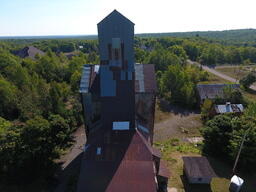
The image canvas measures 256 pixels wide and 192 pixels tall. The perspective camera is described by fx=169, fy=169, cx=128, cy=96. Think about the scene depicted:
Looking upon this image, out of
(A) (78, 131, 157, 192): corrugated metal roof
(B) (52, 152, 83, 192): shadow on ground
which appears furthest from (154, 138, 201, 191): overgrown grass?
(B) (52, 152, 83, 192): shadow on ground

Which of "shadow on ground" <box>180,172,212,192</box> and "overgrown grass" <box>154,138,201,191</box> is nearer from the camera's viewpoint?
"shadow on ground" <box>180,172,212,192</box>

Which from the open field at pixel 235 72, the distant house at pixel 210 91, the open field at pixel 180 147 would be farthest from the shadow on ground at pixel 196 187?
the open field at pixel 235 72

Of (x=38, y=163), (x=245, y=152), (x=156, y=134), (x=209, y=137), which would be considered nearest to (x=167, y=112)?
(x=156, y=134)

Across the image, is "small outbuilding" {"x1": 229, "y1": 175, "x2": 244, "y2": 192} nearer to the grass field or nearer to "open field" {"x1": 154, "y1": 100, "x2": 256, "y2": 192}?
"open field" {"x1": 154, "y1": 100, "x2": 256, "y2": 192}

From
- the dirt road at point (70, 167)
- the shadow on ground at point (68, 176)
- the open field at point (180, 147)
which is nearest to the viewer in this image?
the shadow on ground at point (68, 176)

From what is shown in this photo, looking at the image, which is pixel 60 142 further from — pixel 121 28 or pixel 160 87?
pixel 160 87

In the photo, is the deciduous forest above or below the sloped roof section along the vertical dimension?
below

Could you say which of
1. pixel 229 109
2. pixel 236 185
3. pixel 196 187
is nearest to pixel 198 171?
pixel 196 187

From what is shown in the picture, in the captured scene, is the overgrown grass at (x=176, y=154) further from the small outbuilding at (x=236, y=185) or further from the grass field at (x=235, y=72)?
the grass field at (x=235, y=72)
